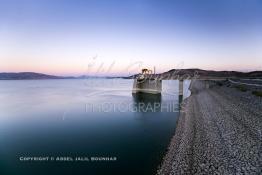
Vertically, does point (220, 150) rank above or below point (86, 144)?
above

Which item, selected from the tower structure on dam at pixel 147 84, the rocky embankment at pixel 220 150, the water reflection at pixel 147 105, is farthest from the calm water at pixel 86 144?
the tower structure on dam at pixel 147 84

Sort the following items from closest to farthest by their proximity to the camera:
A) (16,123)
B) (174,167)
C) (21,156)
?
(174,167), (21,156), (16,123)

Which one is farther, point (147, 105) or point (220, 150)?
point (147, 105)

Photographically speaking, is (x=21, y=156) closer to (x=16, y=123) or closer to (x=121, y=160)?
(x=121, y=160)

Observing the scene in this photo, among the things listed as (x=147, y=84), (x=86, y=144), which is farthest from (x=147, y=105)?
(x=147, y=84)

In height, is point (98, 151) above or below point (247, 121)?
below

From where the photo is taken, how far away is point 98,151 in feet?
52.3

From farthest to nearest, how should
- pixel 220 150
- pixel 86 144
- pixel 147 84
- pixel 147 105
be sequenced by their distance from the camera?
pixel 147 84
pixel 147 105
pixel 86 144
pixel 220 150

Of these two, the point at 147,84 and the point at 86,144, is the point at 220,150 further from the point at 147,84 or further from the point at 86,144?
the point at 147,84

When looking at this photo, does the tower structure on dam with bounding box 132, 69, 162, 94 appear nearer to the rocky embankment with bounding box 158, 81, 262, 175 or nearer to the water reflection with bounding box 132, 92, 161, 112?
the water reflection with bounding box 132, 92, 161, 112

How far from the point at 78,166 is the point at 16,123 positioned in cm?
1800

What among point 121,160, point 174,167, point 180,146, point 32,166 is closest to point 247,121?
point 180,146

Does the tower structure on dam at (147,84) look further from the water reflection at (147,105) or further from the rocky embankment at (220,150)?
the rocky embankment at (220,150)

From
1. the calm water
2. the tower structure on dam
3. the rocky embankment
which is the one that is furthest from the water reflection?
the rocky embankment
